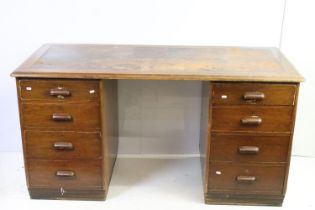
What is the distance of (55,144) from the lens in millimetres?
2246

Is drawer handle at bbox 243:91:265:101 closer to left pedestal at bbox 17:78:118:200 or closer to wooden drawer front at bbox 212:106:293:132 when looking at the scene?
wooden drawer front at bbox 212:106:293:132

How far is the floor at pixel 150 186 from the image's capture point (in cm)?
233

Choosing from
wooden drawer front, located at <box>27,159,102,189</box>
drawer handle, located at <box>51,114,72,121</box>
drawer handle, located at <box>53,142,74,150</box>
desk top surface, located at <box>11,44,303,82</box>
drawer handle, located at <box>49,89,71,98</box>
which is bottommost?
wooden drawer front, located at <box>27,159,102,189</box>

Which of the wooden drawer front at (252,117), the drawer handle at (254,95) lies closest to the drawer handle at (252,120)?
the wooden drawer front at (252,117)

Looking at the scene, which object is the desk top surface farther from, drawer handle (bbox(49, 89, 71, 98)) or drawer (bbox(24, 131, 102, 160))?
drawer (bbox(24, 131, 102, 160))

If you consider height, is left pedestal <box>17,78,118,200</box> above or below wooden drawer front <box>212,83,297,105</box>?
below

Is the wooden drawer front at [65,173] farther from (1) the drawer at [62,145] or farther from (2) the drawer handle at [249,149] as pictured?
(2) the drawer handle at [249,149]

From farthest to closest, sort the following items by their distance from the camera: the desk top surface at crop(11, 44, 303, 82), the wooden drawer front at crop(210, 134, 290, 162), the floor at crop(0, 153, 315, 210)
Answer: the floor at crop(0, 153, 315, 210)
the wooden drawer front at crop(210, 134, 290, 162)
the desk top surface at crop(11, 44, 303, 82)

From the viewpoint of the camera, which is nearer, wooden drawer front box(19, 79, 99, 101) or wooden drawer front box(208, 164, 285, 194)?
wooden drawer front box(19, 79, 99, 101)

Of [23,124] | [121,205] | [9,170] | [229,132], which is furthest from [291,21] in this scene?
[9,170]

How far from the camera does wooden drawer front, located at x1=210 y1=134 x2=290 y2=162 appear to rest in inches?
86.9

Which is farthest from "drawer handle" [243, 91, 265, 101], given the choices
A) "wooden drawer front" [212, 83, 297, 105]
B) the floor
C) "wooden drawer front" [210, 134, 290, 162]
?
the floor

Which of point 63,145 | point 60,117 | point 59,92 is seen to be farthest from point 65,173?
point 59,92

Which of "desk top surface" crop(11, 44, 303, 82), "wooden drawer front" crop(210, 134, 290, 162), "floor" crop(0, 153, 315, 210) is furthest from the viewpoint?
"floor" crop(0, 153, 315, 210)
